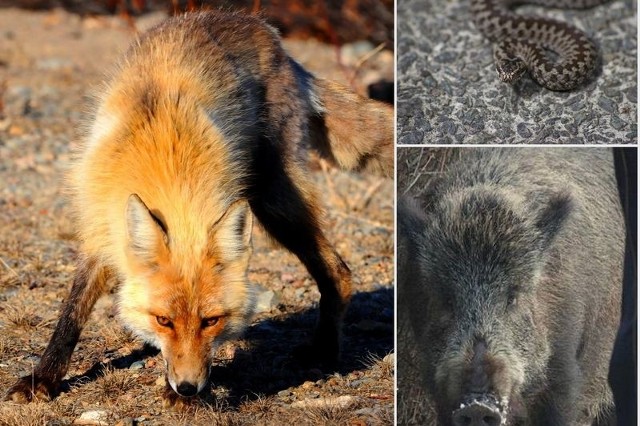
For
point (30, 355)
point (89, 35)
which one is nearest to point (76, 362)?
point (30, 355)

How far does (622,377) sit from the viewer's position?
4340 mm

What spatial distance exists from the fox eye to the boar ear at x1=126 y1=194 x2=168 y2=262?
398 mm

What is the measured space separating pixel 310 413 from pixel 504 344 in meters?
1.21

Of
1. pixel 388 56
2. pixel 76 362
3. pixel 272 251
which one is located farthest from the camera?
pixel 388 56

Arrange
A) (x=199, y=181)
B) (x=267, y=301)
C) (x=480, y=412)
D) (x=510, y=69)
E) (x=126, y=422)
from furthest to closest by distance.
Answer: (x=267, y=301) < (x=510, y=69) < (x=126, y=422) < (x=199, y=181) < (x=480, y=412)

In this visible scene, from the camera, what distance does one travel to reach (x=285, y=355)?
6031mm

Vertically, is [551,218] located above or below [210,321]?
above

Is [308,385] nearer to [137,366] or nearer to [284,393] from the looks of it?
[284,393]

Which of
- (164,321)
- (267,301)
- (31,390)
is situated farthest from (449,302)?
(267,301)

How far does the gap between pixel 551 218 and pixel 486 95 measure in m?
0.97

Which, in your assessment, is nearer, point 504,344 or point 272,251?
point 504,344

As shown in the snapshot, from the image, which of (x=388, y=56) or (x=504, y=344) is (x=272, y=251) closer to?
(x=504, y=344)

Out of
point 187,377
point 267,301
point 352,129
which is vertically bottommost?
point 187,377

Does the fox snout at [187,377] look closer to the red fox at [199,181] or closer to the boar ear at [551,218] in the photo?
the red fox at [199,181]
